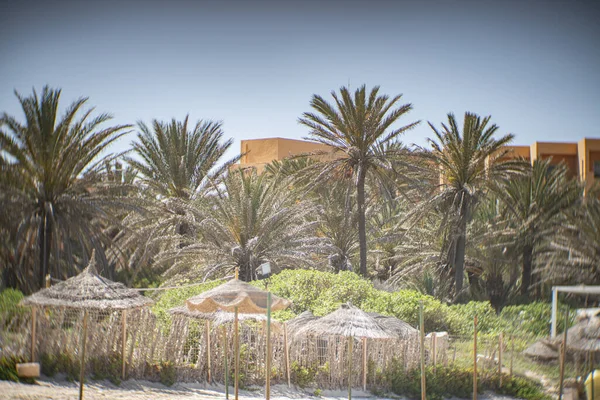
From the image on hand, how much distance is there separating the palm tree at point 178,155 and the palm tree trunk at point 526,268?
1415 cm

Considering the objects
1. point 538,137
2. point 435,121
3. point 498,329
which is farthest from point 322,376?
point 538,137

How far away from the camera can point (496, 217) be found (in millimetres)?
33781

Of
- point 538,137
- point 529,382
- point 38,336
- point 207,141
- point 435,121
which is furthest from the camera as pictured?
point 538,137

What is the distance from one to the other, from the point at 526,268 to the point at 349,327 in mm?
18505

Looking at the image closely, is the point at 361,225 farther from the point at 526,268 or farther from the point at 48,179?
the point at 48,179

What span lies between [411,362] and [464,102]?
589 inches

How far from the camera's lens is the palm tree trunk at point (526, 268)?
32.4 m

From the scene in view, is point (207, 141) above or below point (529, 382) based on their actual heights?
above

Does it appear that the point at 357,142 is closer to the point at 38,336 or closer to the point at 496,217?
the point at 496,217

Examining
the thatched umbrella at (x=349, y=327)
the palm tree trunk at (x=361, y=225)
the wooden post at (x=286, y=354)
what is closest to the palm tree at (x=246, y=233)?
the palm tree trunk at (x=361, y=225)

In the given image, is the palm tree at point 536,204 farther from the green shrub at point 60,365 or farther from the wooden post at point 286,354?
the green shrub at point 60,365

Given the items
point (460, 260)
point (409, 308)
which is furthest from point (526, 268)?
point (409, 308)

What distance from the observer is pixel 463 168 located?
2956cm

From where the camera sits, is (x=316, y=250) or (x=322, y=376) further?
(x=316, y=250)
